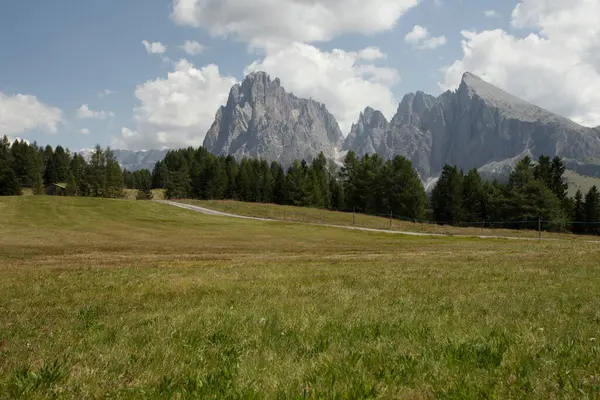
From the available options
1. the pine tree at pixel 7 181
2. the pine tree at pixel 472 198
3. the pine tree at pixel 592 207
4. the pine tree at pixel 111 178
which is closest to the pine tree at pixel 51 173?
Result: the pine tree at pixel 7 181

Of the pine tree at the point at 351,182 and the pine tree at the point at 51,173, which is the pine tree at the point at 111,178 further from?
the pine tree at the point at 351,182

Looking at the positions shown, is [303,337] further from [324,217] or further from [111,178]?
[111,178]

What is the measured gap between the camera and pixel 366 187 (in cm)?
15412

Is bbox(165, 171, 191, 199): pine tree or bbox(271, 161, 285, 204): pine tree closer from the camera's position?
bbox(165, 171, 191, 199): pine tree

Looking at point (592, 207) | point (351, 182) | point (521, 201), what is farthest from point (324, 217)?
point (592, 207)

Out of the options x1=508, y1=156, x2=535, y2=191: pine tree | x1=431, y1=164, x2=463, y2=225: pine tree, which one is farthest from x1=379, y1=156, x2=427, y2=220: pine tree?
x1=508, y1=156, x2=535, y2=191: pine tree

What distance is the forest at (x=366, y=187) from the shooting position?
12269 centimetres

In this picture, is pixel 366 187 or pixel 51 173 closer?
pixel 366 187

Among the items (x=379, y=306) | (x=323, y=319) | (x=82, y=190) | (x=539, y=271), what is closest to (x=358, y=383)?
(x=323, y=319)

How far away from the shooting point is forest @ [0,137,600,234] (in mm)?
122688

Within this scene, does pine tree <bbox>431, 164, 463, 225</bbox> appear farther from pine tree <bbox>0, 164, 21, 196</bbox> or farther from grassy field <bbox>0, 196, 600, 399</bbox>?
pine tree <bbox>0, 164, 21, 196</bbox>

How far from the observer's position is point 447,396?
16.1 ft

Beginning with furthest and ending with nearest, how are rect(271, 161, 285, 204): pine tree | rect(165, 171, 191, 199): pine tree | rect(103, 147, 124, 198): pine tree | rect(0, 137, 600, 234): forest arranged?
rect(271, 161, 285, 204): pine tree → rect(165, 171, 191, 199): pine tree → rect(103, 147, 124, 198): pine tree → rect(0, 137, 600, 234): forest

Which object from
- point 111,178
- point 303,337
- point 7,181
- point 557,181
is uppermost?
point 557,181
